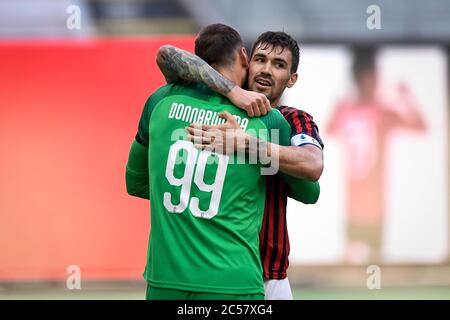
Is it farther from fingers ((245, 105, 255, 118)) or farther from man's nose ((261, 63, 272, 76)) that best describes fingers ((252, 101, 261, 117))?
man's nose ((261, 63, 272, 76))

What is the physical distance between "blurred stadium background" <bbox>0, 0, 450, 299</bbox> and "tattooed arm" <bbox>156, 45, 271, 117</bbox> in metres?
7.71

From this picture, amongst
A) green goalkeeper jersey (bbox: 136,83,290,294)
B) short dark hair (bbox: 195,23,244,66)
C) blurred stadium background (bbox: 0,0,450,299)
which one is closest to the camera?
green goalkeeper jersey (bbox: 136,83,290,294)

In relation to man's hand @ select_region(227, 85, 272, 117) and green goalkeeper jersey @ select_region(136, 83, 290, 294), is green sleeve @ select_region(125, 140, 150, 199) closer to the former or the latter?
green goalkeeper jersey @ select_region(136, 83, 290, 294)

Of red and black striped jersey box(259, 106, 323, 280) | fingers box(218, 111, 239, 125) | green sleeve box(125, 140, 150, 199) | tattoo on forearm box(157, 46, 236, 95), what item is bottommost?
red and black striped jersey box(259, 106, 323, 280)

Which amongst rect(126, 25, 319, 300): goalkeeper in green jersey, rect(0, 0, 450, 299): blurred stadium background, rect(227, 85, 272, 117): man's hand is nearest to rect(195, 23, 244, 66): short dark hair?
rect(126, 25, 319, 300): goalkeeper in green jersey

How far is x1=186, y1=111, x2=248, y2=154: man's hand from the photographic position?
365cm

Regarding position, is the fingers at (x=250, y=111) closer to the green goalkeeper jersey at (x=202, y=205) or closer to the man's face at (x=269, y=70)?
the green goalkeeper jersey at (x=202, y=205)

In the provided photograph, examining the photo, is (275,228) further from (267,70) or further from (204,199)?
(267,70)

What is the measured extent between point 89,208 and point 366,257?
389 centimetres

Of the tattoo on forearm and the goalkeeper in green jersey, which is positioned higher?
the tattoo on forearm

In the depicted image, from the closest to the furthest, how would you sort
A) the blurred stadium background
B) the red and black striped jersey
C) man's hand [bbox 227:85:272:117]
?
1. man's hand [bbox 227:85:272:117]
2. the red and black striped jersey
3. the blurred stadium background

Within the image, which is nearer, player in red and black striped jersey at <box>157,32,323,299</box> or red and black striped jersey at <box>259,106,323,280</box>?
player in red and black striped jersey at <box>157,32,323,299</box>

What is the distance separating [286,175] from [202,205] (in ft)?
1.41
